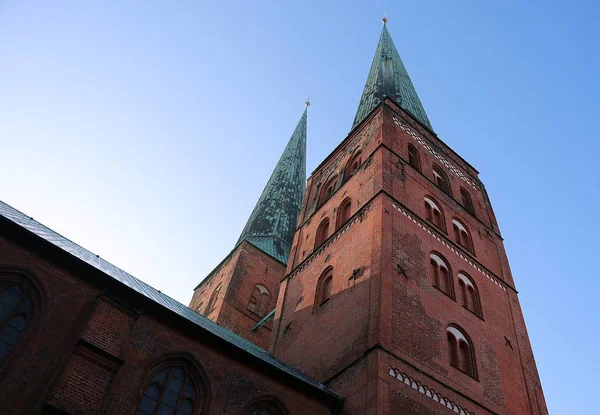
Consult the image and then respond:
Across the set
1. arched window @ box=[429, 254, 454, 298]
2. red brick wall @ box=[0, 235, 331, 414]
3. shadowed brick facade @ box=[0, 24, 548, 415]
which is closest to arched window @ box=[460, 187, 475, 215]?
shadowed brick facade @ box=[0, 24, 548, 415]

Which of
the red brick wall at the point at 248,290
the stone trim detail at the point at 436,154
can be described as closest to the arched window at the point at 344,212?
the stone trim detail at the point at 436,154

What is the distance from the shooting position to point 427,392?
43.0ft

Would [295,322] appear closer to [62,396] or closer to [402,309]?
[402,309]

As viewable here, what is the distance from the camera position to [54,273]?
11461 millimetres

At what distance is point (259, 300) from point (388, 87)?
13.5 m

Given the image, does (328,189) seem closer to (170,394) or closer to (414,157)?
(414,157)

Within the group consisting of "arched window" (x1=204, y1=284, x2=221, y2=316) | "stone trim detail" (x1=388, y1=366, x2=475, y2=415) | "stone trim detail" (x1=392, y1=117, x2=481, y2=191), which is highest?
"stone trim detail" (x1=392, y1=117, x2=481, y2=191)

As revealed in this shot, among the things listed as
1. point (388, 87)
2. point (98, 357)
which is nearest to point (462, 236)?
point (388, 87)

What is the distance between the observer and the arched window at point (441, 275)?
16859 mm

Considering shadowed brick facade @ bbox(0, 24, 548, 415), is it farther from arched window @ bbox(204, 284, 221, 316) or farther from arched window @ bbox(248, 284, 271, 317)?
arched window @ bbox(204, 284, 221, 316)

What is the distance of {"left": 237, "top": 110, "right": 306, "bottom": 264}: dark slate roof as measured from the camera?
32.8 metres

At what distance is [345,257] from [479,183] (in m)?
10.5

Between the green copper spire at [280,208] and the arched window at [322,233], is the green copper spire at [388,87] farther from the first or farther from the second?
the green copper spire at [280,208]

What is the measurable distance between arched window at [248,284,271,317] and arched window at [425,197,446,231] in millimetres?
12379
